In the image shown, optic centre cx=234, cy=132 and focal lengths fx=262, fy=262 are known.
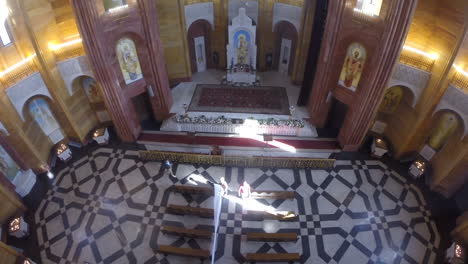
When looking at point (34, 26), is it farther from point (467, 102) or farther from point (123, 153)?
point (467, 102)

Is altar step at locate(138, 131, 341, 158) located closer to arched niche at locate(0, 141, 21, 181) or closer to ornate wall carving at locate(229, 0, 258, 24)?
arched niche at locate(0, 141, 21, 181)

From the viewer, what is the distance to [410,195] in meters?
11.7

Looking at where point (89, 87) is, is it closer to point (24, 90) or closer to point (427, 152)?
point (24, 90)

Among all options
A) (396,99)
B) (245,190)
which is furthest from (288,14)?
(245,190)

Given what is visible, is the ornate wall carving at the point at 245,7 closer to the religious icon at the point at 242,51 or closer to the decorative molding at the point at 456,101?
the religious icon at the point at 242,51

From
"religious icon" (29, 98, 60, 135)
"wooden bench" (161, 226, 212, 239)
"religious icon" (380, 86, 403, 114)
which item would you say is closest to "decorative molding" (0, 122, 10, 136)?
A: "religious icon" (29, 98, 60, 135)

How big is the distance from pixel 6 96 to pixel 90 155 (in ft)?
14.8

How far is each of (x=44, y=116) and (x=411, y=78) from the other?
16.7 meters

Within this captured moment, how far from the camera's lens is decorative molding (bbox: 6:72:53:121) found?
34.1 feet

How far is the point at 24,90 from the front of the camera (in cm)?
1073

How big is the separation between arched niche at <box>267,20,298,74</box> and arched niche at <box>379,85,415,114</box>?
7.02m

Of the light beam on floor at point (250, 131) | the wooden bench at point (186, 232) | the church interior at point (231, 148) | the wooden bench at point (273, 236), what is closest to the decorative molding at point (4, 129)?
the church interior at point (231, 148)

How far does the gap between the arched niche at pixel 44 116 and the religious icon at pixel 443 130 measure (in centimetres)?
1764

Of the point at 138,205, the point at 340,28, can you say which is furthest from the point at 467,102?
the point at 138,205
